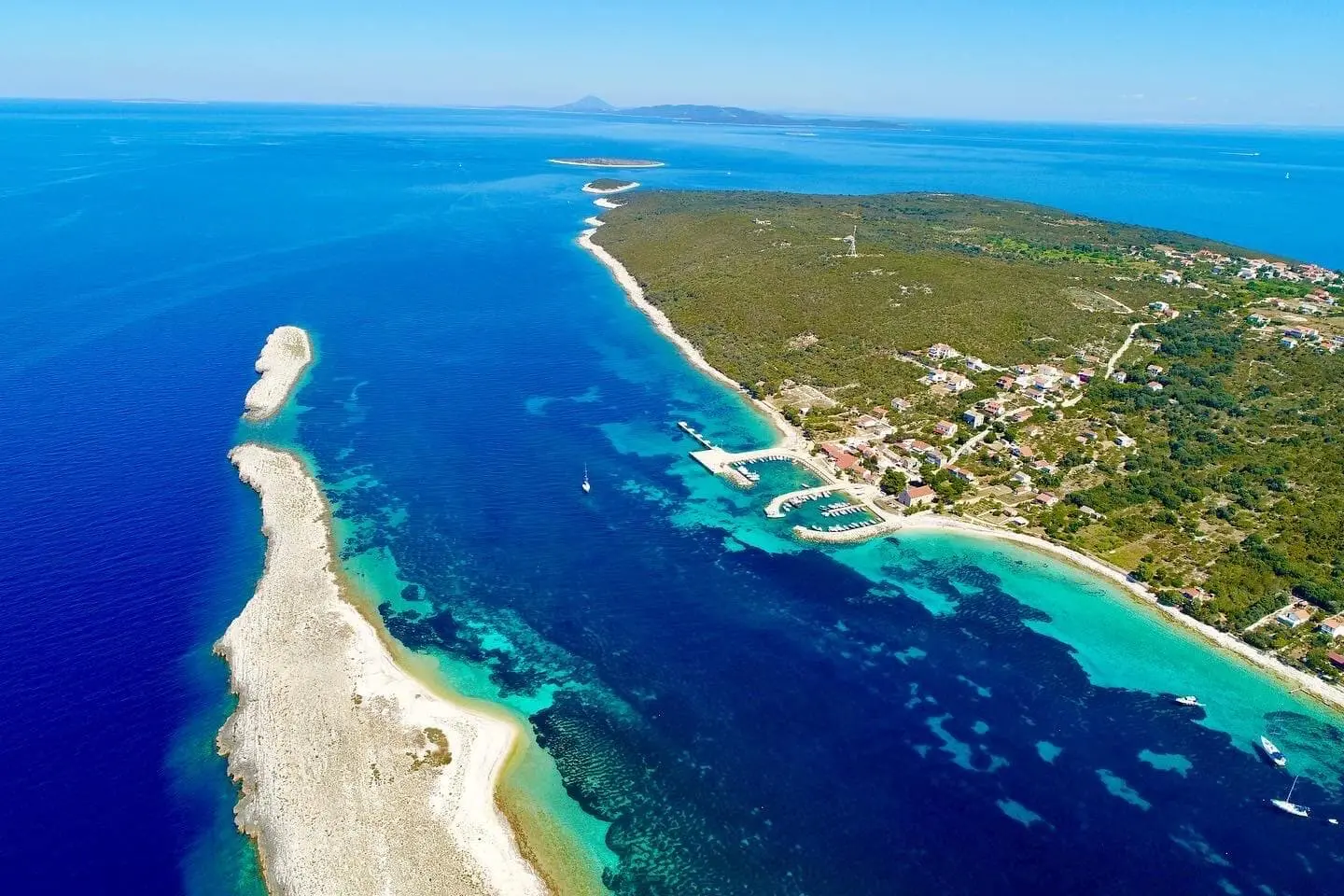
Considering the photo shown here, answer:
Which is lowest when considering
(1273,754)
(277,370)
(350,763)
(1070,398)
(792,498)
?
(350,763)

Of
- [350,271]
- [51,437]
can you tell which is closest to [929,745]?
[51,437]

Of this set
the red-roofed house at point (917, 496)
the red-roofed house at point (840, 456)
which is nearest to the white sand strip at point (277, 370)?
the red-roofed house at point (840, 456)

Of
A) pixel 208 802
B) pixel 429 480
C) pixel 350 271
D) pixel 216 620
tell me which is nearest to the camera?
pixel 208 802

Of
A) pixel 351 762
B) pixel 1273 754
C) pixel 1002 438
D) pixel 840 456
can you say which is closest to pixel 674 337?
pixel 840 456

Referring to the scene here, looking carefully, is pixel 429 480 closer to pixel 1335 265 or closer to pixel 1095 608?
pixel 1095 608

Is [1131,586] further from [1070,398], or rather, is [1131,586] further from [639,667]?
[639,667]

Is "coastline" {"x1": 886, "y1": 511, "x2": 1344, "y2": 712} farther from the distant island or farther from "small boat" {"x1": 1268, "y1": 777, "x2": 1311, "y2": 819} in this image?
"small boat" {"x1": 1268, "y1": 777, "x2": 1311, "y2": 819}
